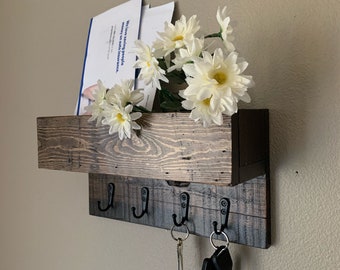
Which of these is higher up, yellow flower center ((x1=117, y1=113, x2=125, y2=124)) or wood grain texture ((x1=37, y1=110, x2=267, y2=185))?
yellow flower center ((x1=117, y1=113, x2=125, y2=124))

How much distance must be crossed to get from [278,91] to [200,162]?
0.20 m

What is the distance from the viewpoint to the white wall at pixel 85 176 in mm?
650

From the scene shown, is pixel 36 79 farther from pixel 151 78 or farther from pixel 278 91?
pixel 278 91

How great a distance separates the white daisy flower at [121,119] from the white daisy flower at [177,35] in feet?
0.36

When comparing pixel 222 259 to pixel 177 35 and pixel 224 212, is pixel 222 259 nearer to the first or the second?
pixel 224 212

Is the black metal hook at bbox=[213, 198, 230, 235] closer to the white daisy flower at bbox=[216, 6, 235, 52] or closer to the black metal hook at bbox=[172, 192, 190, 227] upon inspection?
the black metal hook at bbox=[172, 192, 190, 227]

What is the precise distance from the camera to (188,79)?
1.87 ft

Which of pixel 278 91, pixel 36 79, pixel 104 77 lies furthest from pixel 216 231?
pixel 36 79

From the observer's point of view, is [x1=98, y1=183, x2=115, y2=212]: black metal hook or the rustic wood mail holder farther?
[x1=98, y1=183, x2=115, y2=212]: black metal hook

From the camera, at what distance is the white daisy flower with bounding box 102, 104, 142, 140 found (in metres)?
0.65

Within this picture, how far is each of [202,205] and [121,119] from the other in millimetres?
240

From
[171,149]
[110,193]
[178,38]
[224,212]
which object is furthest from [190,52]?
[110,193]

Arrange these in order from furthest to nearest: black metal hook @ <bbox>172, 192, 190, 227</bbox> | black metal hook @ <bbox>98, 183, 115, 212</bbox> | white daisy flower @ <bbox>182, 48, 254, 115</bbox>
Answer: black metal hook @ <bbox>98, 183, 115, 212</bbox> < black metal hook @ <bbox>172, 192, 190, 227</bbox> < white daisy flower @ <bbox>182, 48, 254, 115</bbox>

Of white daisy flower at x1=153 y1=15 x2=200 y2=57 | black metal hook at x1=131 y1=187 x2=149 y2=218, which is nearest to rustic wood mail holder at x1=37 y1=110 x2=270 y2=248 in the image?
black metal hook at x1=131 y1=187 x2=149 y2=218
